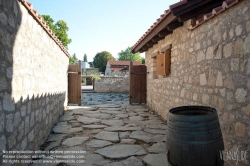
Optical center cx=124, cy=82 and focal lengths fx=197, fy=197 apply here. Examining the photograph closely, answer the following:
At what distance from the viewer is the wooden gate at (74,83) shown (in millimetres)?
7660

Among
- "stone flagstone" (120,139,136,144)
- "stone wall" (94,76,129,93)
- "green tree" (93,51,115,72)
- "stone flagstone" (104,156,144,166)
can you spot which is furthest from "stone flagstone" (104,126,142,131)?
"green tree" (93,51,115,72)

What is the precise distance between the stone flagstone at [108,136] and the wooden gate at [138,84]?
14.1ft

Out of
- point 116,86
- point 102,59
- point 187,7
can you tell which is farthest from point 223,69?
point 102,59

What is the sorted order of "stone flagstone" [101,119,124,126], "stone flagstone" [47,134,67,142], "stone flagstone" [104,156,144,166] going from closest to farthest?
"stone flagstone" [104,156,144,166] → "stone flagstone" [47,134,67,142] → "stone flagstone" [101,119,124,126]

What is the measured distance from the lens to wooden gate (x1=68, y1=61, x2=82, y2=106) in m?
7.66

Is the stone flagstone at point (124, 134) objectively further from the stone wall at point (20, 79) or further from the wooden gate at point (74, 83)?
the wooden gate at point (74, 83)

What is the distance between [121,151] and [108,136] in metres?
0.81

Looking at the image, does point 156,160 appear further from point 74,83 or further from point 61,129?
point 74,83

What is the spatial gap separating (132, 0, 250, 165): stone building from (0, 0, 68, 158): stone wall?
2458 mm

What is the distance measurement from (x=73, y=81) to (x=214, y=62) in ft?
19.1

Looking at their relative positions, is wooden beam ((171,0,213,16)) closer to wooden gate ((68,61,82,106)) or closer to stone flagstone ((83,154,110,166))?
stone flagstone ((83,154,110,166))

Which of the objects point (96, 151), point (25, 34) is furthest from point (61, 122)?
point (25, 34)

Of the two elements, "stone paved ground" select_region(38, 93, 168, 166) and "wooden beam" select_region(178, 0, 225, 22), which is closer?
"stone paved ground" select_region(38, 93, 168, 166)

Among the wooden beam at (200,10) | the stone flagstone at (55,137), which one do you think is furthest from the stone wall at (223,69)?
the stone flagstone at (55,137)
